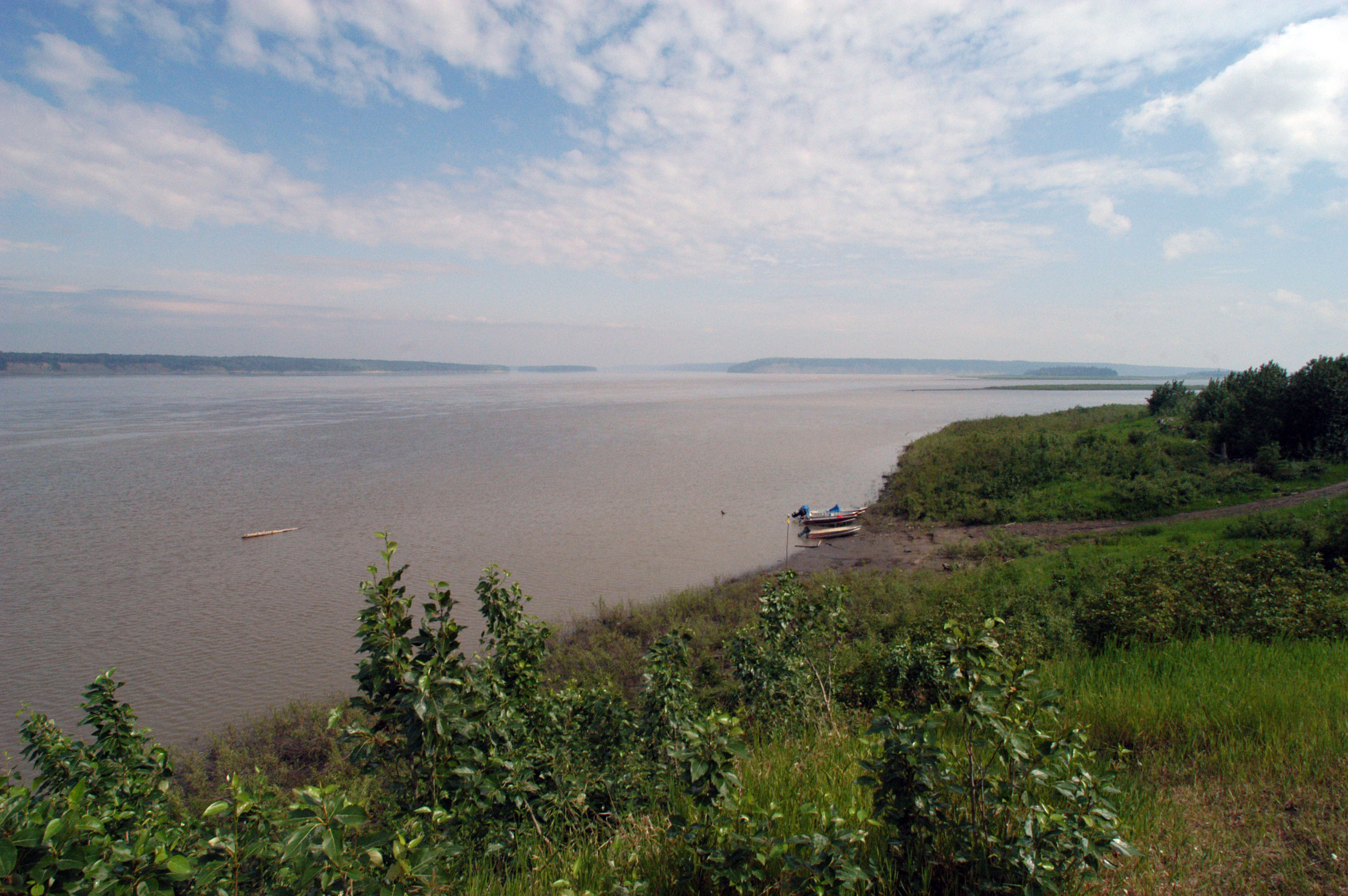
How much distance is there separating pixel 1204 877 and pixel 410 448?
55.2m

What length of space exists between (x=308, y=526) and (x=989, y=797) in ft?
103

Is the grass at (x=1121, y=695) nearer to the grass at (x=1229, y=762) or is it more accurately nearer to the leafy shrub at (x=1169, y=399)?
the grass at (x=1229, y=762)

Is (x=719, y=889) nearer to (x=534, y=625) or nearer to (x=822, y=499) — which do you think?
(x=534, y=625)

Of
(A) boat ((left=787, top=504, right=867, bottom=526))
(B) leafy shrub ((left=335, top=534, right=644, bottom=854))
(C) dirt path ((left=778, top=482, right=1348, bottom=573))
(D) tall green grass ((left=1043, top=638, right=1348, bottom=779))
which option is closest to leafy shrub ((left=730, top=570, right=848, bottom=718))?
(B) leafy shrub ((left=335, top=534, right=644, bottom=854))

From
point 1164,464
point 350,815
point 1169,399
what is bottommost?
point 1164,464

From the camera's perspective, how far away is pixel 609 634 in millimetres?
16797

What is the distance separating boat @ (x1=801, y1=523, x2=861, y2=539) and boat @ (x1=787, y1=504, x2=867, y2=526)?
246 millimetres

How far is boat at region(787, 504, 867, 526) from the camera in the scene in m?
29.1

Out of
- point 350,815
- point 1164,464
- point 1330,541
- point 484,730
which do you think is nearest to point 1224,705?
point 484,730

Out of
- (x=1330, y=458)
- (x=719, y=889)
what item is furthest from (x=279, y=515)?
(x=1330, y=458)

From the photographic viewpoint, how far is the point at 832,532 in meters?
28.2

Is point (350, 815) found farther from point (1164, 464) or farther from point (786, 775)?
point (1164, 464)

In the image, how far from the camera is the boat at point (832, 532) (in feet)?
92.2

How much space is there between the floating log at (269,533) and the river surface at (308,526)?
1.17 feet
